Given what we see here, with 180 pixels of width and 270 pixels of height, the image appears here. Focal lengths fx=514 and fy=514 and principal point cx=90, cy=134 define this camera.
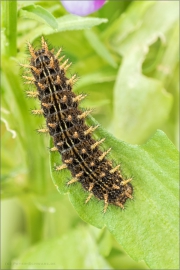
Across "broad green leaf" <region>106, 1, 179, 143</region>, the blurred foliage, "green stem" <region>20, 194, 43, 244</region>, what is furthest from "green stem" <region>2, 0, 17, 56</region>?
"green stem" <region>20, 194, 43, 244</region>

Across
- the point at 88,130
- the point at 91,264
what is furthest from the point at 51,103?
the point at 91,264

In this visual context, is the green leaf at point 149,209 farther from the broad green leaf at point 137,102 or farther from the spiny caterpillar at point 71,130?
the broad green leaf at point 137,102

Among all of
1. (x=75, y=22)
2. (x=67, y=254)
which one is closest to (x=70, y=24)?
(x=75, y=22)

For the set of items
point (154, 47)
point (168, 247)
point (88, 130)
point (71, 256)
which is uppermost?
point (154, 47)

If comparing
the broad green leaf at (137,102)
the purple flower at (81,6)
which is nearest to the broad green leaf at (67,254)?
the broad green leaf at (137,102)

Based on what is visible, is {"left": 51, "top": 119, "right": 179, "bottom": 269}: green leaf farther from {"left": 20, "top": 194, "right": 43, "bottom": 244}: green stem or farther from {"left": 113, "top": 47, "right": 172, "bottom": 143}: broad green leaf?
{"left": 20, "top": 194, "right": 43, "bottom": 244}: green stem

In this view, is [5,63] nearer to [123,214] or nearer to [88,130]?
[88,130]
